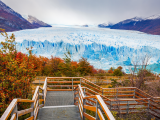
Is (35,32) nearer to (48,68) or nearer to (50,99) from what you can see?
(48,68)

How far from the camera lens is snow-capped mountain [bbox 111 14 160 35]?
108ft

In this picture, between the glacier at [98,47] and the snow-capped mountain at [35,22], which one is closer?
the glacier at [98,47]

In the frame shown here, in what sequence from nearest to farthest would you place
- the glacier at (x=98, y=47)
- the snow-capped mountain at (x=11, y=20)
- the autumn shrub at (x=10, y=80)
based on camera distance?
the autumn shrub at (x=10, y=80) < the glacier at (x=98, y=47) < the snow-capped mountain at (x=11, y=20)

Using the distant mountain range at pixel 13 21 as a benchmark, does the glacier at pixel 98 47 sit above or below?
Answer: below

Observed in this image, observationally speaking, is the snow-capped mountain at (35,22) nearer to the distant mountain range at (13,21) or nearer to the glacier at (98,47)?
the distant mountain range at (13,21)

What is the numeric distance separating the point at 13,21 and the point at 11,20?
0.57m

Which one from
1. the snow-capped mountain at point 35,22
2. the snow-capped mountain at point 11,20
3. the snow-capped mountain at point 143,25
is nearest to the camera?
the snow-capped mountain at point 11,20

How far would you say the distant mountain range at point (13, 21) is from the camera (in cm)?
3138

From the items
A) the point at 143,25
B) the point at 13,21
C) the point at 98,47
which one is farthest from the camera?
the point at 143,25

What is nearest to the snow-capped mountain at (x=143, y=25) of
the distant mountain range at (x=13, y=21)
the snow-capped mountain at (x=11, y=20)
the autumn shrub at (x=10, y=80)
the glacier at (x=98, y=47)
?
the glacier at (x=98, y=47)

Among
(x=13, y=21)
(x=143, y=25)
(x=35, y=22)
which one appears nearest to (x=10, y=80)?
(x=13, y=21)

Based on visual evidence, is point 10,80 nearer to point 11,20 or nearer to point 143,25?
point 11,20

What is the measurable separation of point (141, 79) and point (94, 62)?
2003 centimetres

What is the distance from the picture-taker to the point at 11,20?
1320 inches
